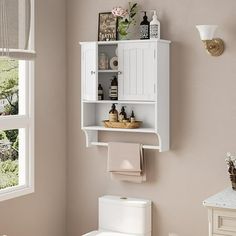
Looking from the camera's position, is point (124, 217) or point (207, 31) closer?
point (207, 31)

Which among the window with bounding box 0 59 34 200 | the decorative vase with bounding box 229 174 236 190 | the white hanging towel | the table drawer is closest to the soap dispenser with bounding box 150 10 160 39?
the white hanging towel

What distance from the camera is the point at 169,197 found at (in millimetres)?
4688

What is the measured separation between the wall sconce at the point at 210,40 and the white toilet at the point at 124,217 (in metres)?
1.35

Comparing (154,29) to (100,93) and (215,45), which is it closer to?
(215,45)

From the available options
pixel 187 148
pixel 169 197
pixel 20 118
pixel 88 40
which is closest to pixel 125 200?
pixel 169 197

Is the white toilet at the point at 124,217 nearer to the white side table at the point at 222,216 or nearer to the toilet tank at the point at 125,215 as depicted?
the toilet tank at the point at 125,215

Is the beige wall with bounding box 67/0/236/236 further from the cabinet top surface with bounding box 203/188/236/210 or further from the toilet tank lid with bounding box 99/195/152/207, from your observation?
the cabinet top surface with bounding box 203/188/236/210

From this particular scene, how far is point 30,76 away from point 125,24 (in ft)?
2.92

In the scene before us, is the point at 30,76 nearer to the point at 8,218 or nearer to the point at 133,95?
the point at 133,95

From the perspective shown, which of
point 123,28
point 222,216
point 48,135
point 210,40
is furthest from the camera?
point 48,135

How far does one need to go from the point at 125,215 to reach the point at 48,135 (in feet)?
3.12

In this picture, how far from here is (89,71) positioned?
4719 millimetres

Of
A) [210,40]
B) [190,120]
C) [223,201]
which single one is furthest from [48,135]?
[223,201]

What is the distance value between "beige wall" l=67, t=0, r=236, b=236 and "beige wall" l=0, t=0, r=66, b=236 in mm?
314
